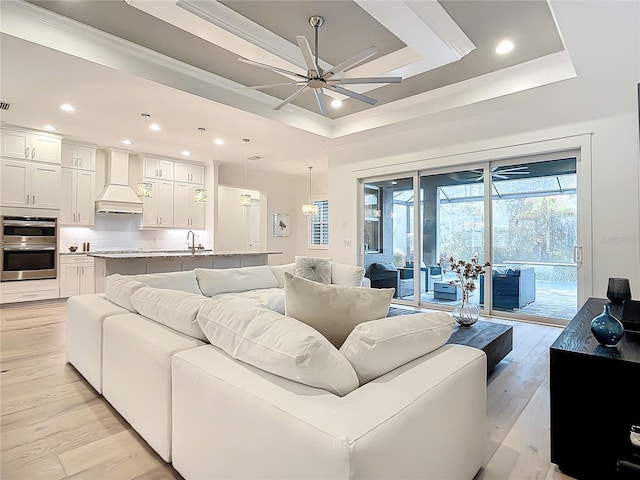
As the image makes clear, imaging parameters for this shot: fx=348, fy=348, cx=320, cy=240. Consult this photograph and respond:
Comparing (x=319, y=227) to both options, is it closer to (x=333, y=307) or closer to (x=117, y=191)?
(x=117, y=191)

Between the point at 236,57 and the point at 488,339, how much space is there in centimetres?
380

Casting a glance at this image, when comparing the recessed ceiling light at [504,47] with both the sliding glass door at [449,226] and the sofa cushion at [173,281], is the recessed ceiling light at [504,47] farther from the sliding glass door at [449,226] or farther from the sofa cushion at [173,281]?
the sofa cushion at [173,281]

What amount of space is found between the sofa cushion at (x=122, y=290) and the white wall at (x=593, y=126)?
3.53m

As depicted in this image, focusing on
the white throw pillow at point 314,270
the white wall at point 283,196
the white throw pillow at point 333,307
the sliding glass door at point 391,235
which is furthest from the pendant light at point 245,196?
the white throw pillow at point 333,307

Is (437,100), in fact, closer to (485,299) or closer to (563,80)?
(563,80)

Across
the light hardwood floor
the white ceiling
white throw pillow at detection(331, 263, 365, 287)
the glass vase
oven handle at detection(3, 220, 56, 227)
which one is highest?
the white ceiling

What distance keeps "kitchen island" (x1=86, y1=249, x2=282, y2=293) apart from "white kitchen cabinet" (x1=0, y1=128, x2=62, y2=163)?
87.0 inches

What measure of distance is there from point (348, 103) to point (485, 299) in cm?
345

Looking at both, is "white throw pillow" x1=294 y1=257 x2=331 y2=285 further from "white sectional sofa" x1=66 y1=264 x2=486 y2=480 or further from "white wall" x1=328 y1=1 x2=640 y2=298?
"white sectional sofa" x1=66 y1=264 x2=486 y2=480

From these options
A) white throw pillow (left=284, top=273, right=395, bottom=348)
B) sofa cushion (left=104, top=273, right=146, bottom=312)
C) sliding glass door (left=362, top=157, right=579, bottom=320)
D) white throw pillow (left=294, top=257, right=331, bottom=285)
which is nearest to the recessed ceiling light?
sliding glass door (left=362, top=157, right=579, bottom=320)

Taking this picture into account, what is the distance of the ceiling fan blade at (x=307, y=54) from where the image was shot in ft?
8.66

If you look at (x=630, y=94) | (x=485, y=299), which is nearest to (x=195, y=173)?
(x=485, y=299)

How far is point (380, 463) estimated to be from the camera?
2.93 feet

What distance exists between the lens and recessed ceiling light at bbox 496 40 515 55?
353 cm
